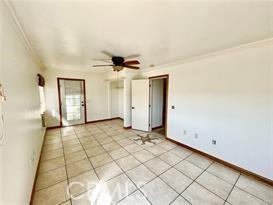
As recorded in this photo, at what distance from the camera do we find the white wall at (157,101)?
451cm

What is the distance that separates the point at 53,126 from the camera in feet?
14.9

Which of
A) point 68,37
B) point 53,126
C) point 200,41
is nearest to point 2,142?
point 68,37

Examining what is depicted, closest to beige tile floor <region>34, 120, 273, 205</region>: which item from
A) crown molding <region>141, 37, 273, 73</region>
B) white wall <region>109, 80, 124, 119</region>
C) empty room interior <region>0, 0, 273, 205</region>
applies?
empty room interior <region>0, 0, 273, 205</region>

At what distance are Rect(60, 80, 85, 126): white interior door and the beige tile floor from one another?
74.8 inches

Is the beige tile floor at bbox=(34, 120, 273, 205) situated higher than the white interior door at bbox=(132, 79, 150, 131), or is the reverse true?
the white interior door at bbox=(132, 79, 150, 131)

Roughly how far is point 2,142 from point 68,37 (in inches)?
67.7

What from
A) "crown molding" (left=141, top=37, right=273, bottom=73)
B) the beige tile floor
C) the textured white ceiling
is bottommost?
the beige tile floor

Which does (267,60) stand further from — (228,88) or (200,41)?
(200,41)

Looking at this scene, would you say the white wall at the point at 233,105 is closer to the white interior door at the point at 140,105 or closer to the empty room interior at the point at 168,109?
the empty room interior at the point at 168,109

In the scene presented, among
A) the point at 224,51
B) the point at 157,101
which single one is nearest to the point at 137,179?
the point at 224,51

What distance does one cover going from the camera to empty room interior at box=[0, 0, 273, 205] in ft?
4.02

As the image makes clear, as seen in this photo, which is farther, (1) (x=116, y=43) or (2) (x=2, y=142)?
(1) (x=116, y=43)

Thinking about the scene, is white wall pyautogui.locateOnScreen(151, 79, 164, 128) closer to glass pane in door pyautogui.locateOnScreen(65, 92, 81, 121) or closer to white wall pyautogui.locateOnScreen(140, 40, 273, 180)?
white wall pyautogui.locateOnScreen(140, 40, 273, 180)

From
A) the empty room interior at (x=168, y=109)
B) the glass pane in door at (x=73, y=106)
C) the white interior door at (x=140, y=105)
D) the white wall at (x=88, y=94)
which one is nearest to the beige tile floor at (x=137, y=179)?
the empty room interior at (x=168, y=109)
